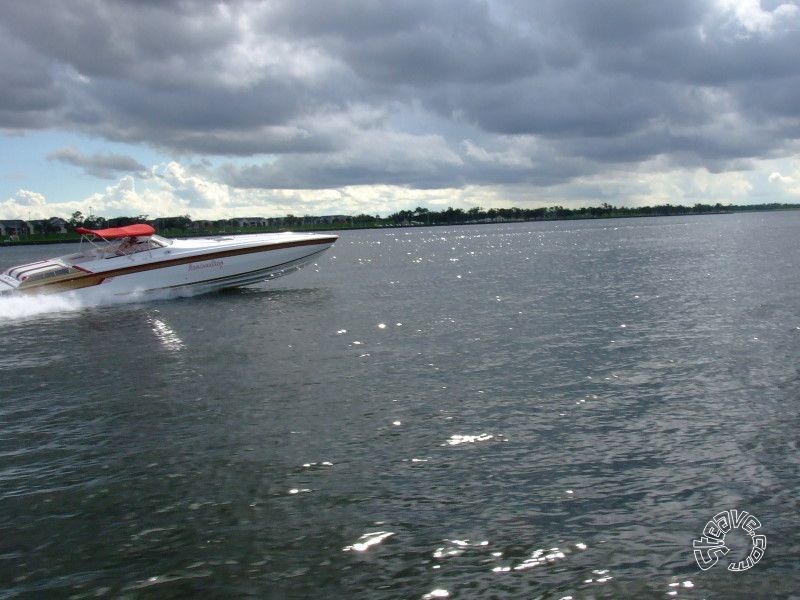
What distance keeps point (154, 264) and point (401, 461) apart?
27854 millimetres

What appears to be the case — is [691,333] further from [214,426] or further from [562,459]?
[214,426]

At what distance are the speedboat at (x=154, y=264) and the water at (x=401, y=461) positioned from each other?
11.3m

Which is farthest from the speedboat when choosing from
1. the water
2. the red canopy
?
the water

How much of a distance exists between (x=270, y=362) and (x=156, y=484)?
9121 mm

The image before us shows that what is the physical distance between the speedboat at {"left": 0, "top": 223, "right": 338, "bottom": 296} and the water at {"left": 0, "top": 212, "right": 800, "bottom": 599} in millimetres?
11299

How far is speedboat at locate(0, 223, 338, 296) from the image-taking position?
3444cm

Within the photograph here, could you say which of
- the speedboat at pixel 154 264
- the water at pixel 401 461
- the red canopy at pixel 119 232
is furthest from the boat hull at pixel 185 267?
the water at pixel 401 461

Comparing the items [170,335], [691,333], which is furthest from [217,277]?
[691,333]

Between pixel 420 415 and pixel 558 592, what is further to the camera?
pixel 420 415

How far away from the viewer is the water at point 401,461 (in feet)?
25.9

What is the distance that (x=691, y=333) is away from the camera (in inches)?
885

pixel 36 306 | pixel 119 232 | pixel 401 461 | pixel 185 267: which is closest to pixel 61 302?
pixel 36 306

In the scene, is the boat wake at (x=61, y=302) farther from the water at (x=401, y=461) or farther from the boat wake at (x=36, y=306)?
the water at (x=401, y=461)

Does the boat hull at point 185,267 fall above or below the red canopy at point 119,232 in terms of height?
below
